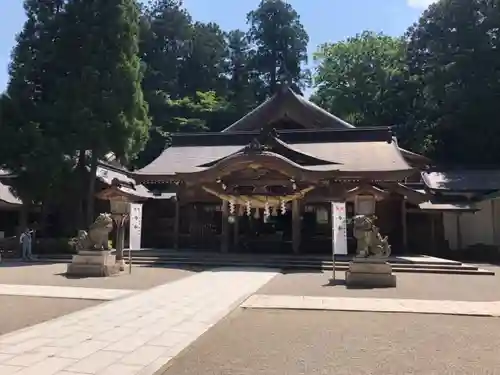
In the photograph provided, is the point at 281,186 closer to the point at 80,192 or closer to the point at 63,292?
the point at 80,192

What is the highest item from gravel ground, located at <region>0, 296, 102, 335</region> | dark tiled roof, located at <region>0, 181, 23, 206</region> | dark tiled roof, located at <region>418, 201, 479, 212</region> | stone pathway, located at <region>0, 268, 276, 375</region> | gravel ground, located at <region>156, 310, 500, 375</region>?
dark tiled roof, located at <region>0, 181, 23, 206</region>

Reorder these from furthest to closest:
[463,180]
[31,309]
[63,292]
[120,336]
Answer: [463,180] < [63,292] < [31,309] < [120,336]

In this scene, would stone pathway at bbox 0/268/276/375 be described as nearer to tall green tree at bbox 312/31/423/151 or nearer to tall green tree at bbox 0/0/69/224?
tall green tree at bbox 0/0/69/224

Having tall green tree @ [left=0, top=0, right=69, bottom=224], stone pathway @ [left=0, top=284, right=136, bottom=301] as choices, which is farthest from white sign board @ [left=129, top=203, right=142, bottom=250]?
tall green tree @ [left=0, top=0, right=69, bottom=224]

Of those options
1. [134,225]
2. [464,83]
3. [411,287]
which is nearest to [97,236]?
[134,225]

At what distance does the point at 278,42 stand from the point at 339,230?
135 feet

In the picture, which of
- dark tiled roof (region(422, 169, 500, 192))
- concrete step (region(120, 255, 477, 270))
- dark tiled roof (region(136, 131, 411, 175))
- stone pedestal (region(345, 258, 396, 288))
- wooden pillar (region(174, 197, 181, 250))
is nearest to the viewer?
stone pedestal (region(345, 258, 396, 288))

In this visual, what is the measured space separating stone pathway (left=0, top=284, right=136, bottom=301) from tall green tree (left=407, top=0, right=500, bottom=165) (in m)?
24.4

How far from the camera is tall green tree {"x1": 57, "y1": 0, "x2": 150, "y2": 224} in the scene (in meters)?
17.7

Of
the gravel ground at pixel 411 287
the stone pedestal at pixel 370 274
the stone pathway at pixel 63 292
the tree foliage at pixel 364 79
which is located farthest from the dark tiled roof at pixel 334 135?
the tree foliage at pixel 364 79

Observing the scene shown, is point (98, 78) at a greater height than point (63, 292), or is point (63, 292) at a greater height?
point (98, 78)

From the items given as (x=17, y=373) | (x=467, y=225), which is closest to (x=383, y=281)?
(x=17, y=373)

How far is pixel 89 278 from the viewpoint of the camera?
430 inches

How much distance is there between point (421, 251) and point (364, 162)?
4.44 metres
